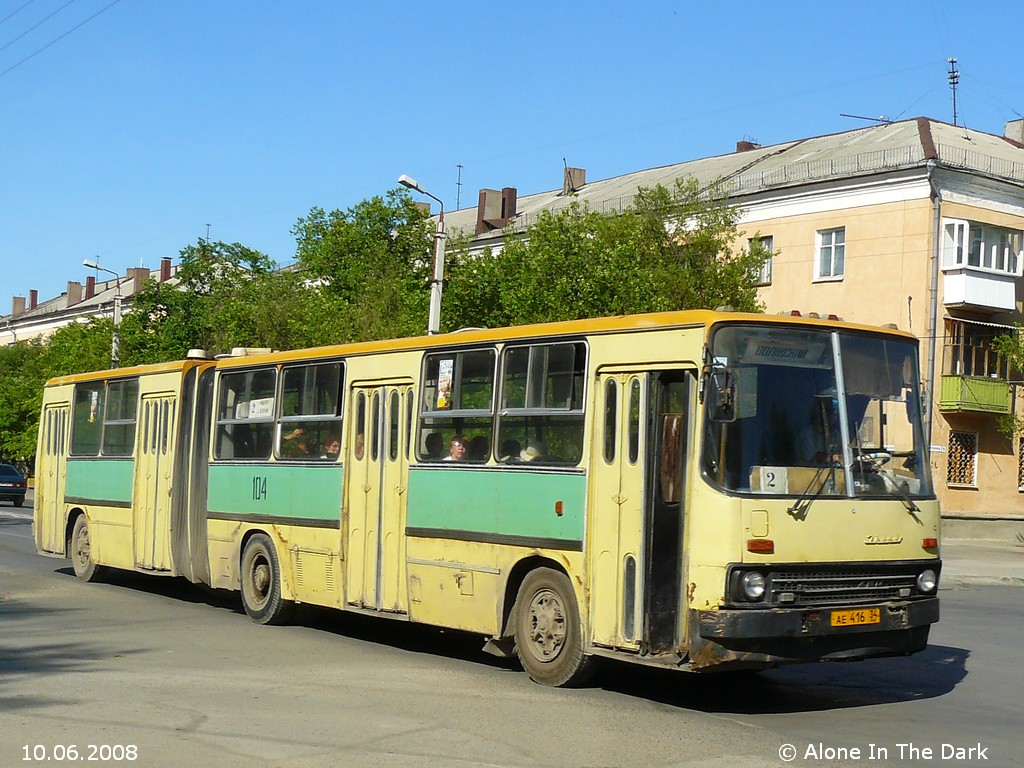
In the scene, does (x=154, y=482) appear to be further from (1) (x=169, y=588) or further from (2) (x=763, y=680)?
(2) (x=763, y=680)

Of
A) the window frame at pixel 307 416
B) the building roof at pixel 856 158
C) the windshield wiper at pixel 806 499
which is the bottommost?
the windshield wiper at pixel 806 499

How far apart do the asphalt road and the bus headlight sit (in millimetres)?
865

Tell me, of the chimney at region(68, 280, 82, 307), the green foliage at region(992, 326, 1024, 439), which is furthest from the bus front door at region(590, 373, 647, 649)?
the chimney at region(68, 280, 82, 307)

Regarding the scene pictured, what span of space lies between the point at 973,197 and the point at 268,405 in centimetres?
3230

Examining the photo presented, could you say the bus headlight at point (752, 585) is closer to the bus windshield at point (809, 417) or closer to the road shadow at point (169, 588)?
the bus windshield at point (809, 417)

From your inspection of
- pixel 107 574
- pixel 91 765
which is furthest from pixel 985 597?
pixel 91 765

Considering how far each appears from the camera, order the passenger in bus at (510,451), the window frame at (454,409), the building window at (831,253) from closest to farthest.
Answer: the passenger in bus at (510,451)
the window frame at (454,409)
the building window at (831,253)

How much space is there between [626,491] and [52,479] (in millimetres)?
13240

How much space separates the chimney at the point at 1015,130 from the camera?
1994 inches

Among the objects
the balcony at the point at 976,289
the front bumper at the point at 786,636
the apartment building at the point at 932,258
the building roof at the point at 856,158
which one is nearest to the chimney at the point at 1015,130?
the building roof at the point at 856,158

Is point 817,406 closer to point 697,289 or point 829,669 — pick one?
point 829,669

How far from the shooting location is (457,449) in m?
Result: 12.1

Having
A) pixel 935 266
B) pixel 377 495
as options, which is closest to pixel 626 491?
pixel 377 495

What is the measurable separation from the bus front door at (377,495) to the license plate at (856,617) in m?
4.47
